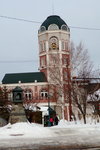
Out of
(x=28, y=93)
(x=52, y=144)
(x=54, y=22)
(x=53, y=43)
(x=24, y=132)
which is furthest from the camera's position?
(x=54, y=22)

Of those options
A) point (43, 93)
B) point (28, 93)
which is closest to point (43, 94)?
point (43, 93)

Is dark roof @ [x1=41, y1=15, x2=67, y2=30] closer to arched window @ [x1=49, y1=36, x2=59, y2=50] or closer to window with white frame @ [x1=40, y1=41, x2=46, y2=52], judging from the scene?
arched window @ [x1=49, y1=36, x2=59, y2=50]

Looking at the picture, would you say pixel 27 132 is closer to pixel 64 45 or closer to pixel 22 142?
pixel 22 142

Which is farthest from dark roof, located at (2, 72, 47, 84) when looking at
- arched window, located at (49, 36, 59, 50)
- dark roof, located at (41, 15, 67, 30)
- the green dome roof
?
dark roof, located at (41, 15, 67, 30)

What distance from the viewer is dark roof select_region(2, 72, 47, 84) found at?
90.4 m

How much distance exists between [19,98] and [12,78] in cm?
6902

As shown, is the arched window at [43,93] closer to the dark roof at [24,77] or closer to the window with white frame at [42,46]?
the dark roof at [24,77]

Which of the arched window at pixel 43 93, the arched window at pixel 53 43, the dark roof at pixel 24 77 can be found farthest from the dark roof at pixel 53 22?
the arched window at pixel 43 93

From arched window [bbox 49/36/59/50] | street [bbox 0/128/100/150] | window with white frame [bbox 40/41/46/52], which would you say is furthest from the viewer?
window with white frame [bbox 40/41/46/52]

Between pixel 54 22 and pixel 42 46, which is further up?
pixel 54 22

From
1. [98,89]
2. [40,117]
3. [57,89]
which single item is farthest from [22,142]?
[40,117]

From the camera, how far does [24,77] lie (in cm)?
9325

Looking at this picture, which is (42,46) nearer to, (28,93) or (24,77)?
(24,77)

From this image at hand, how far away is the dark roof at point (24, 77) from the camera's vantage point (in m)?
90.4
